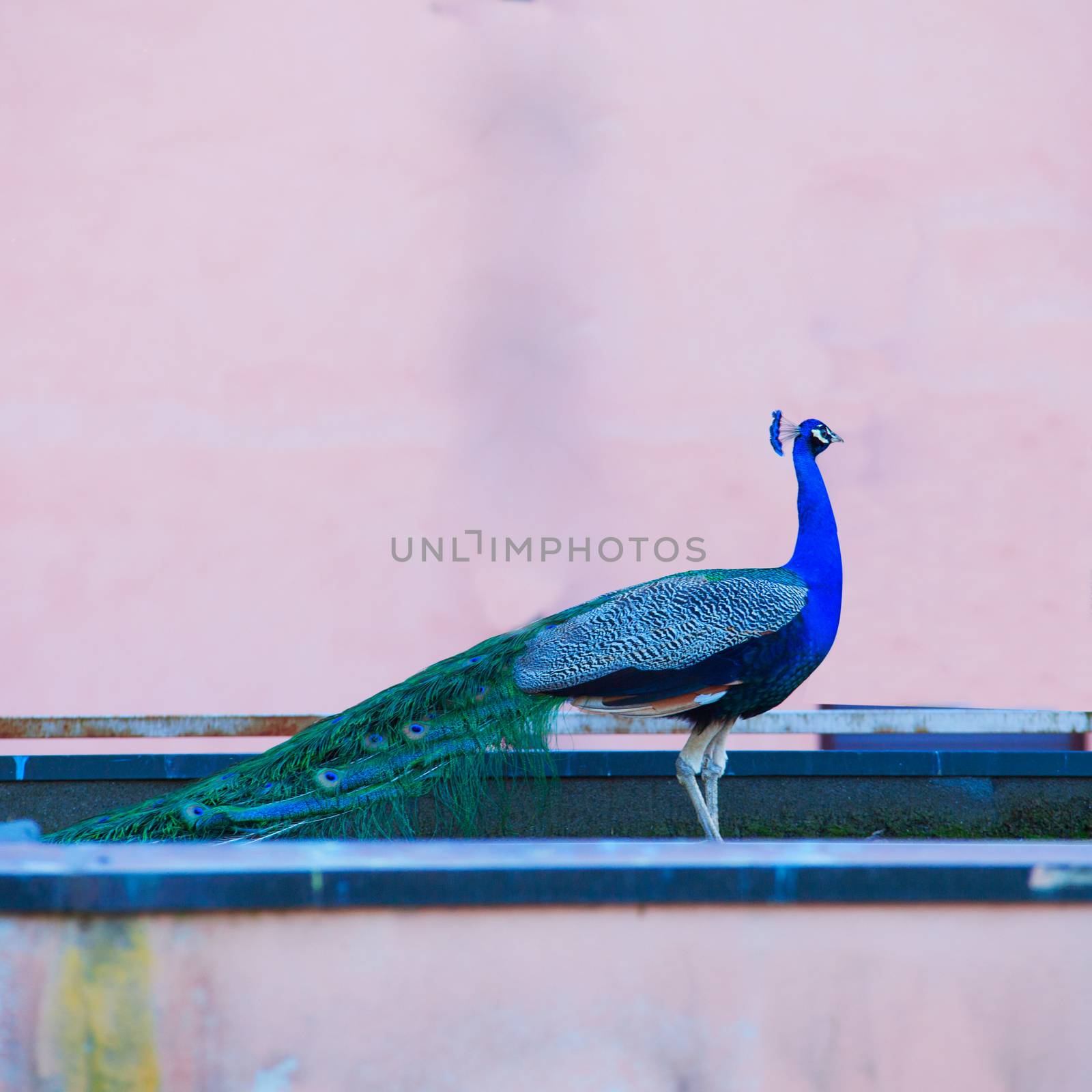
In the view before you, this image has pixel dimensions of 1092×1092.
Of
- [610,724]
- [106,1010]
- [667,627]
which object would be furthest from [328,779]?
[106,1010]

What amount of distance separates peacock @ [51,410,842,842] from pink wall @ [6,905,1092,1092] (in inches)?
61.7

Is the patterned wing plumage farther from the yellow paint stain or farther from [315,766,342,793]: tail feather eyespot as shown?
the yellow paint stain

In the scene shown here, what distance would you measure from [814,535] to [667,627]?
1.94 ft

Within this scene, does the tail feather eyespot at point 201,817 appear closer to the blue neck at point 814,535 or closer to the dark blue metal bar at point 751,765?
the dark blue metal bar at point 751,765

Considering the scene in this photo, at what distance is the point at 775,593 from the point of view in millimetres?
3285

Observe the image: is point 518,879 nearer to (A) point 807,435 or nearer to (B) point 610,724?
(A) point 807,435

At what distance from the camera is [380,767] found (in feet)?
10.8

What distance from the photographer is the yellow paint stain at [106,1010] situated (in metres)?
1.45

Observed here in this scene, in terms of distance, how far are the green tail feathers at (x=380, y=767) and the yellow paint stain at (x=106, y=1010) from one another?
1.44 meters

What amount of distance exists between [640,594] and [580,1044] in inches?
81.0

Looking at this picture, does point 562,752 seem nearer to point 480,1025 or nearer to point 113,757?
point 113,757

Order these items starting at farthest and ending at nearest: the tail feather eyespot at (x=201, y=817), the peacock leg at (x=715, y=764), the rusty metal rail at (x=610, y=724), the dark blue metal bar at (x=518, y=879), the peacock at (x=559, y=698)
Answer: the rusty metal rail at (x=610, y=724) < the peacock leg at (x=715, y=764) < the peacock at (x=559, y=698) < the tail feather eyespot at (x=201, y=817) < the dark blue metal bar at (x=518, y=879)

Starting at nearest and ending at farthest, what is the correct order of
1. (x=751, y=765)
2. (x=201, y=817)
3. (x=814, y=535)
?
(x=201, y=817)
(x=814, y=535)
(x=751, y=765)

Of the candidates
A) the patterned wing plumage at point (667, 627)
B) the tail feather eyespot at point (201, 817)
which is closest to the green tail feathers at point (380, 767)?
the tail feather eyespot at point (201, 817)
